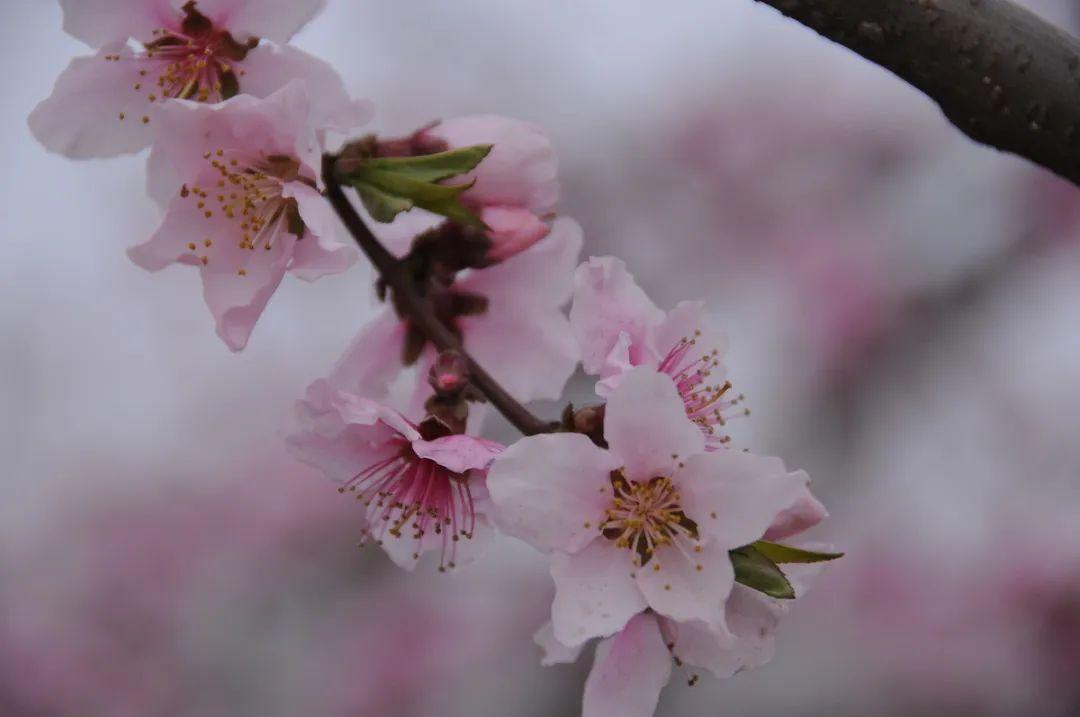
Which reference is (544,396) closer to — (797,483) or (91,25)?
(797,483)

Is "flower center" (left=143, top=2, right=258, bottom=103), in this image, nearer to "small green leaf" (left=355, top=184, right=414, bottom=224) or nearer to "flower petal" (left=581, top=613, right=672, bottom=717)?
"small green leaf" (left=355, top=184, right=414, bottom=224)

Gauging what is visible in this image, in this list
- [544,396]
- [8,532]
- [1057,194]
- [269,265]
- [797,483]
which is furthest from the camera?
[1057,194]

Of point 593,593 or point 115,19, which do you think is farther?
point 115,19

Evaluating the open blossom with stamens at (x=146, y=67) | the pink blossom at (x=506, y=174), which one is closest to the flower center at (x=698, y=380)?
the pink blossom at (x=506, y=174)

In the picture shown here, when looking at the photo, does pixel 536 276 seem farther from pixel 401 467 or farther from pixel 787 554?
pixel 787 554

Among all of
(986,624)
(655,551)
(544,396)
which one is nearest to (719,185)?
(986,624)

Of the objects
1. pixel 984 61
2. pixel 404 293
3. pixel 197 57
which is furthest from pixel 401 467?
pixel 984 61
